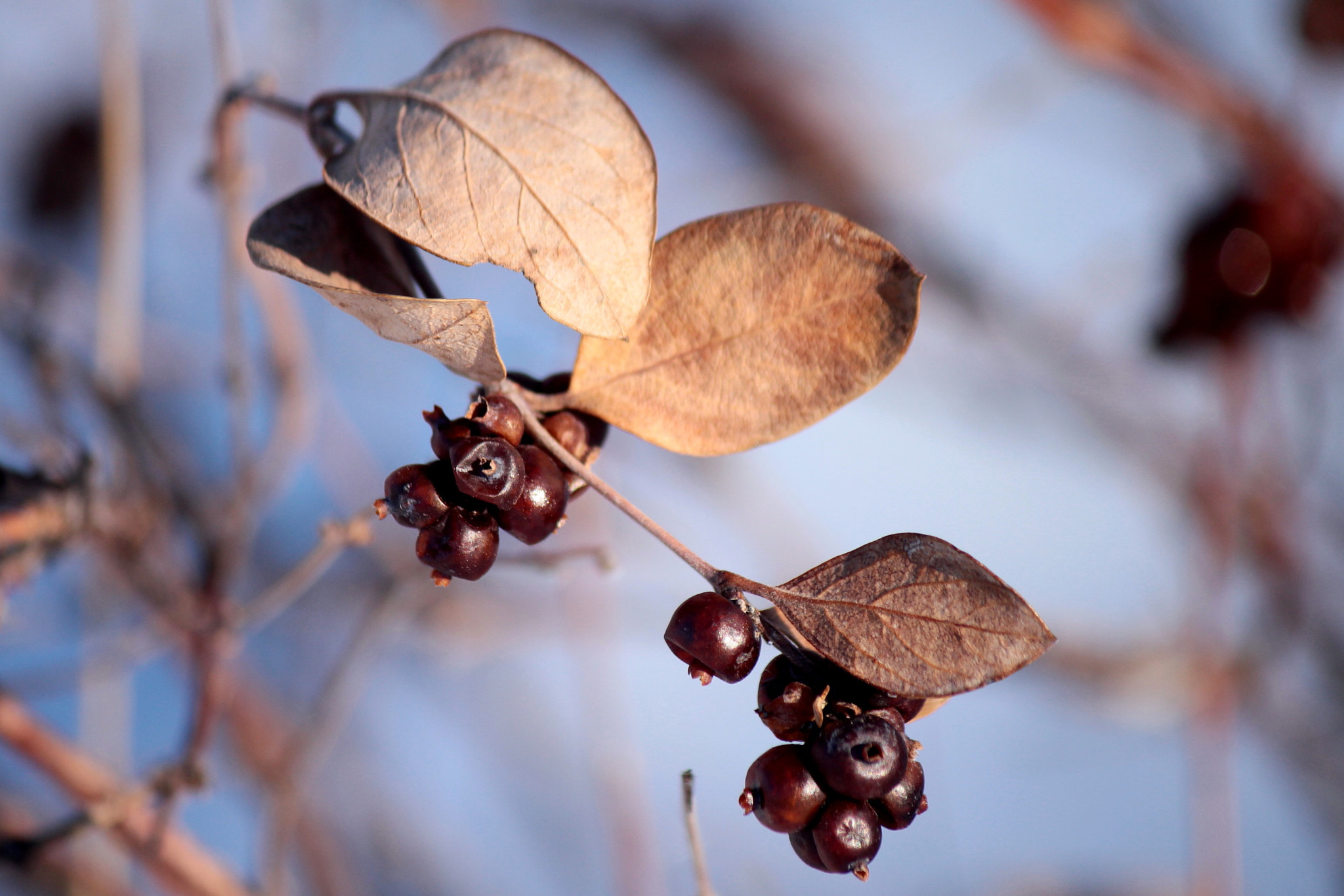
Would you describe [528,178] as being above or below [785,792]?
above

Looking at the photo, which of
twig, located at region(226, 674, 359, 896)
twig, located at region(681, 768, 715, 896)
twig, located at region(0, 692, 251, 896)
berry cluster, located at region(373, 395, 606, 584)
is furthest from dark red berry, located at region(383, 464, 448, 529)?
twig, located at region(226, 674, 359, 896)

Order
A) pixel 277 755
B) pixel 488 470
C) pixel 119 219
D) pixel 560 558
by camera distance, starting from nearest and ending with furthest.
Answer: pixel 488 470 < pixel 560 558 < pixel 119 219 < pixel 277 755

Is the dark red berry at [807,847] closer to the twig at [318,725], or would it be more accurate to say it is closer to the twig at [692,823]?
the twig at [692,823]

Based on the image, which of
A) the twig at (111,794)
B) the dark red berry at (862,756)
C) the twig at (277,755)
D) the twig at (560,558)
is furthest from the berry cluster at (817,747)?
the twig at (277,755)

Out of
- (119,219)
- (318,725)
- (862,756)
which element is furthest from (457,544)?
(119,219)

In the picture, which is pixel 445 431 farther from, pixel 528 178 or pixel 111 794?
pixel 111 794

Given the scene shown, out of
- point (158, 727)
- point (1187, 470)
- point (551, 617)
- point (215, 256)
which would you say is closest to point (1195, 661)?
point (1187, 470)
